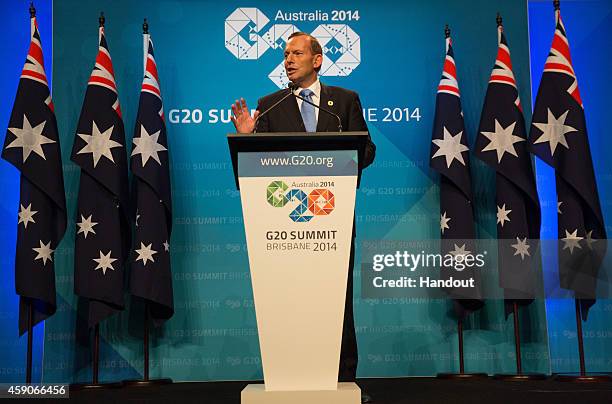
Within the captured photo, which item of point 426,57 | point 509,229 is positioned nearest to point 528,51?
point 426,57

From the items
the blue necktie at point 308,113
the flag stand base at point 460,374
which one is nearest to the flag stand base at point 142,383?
the flag stand base at point 460,374

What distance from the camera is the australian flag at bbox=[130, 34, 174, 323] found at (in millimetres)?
5055

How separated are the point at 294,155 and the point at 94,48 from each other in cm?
330

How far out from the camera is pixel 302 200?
9.78 ft

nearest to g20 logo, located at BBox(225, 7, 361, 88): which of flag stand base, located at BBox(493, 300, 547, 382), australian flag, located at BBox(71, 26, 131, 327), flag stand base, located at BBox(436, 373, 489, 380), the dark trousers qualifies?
australian flag, located at BBox(71, 26, 131, 327)

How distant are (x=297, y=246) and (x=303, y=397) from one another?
61 cm

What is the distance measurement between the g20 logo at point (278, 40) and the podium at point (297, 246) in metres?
2.83

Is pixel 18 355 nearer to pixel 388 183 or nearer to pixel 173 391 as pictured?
pixel 173 391

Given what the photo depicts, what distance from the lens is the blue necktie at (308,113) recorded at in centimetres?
374

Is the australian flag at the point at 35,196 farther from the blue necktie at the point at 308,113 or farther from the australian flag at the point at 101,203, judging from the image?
the blue necktie at the point at 308,113

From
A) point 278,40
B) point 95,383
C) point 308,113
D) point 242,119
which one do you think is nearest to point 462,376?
point 308,113

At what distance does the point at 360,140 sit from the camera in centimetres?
300

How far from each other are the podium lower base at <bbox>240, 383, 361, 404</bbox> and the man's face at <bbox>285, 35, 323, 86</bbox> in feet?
5.17

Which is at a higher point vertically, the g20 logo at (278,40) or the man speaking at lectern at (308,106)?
the g20 logo at (278,40)
